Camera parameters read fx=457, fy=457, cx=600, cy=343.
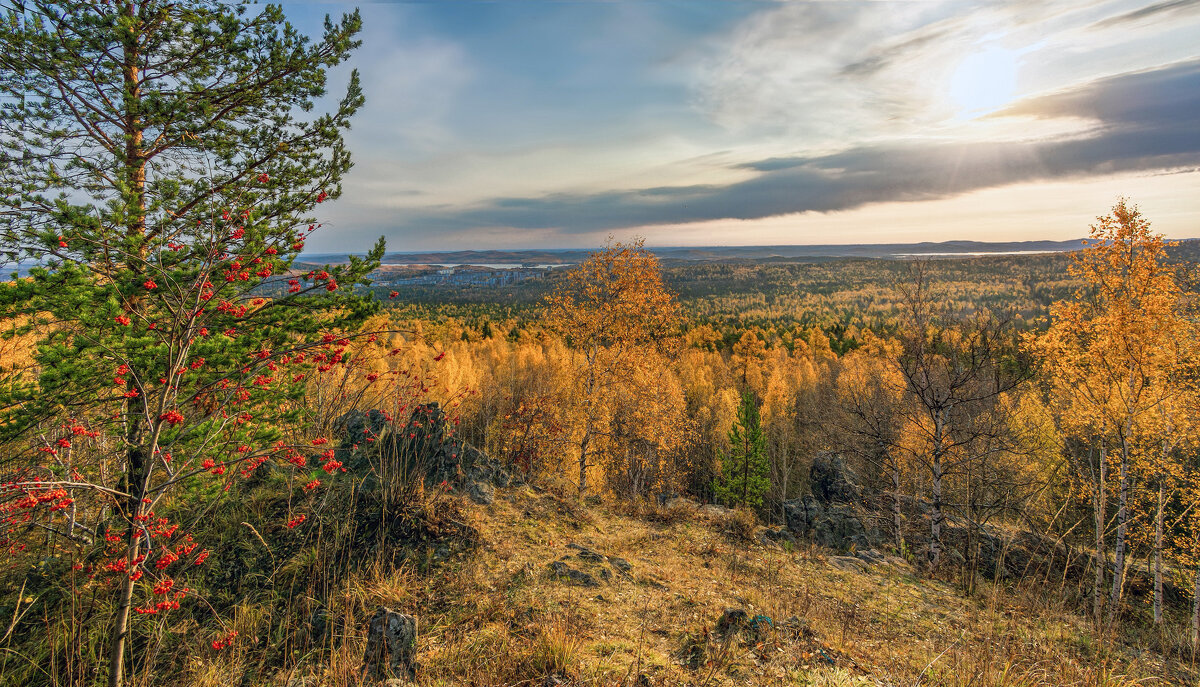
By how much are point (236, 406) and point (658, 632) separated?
20.1ft

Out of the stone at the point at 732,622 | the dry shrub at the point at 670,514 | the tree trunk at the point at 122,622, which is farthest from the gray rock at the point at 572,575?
the dry shrub at the point at 670,514

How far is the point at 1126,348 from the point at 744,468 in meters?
25.7

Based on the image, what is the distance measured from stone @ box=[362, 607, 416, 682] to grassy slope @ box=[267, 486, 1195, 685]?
204mm

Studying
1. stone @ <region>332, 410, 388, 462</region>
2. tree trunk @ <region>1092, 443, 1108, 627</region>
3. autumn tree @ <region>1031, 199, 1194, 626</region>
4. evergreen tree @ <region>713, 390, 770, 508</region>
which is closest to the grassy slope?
tree trunk @ <region>1092, 443, 1108, 627</region>

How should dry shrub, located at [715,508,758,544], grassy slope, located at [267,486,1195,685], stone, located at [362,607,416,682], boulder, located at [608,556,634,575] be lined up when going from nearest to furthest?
1. stone, located at [362,607,416,682]
2. grassy slope, located at [267,486,1195,685]
3. boulder, located at [608,556,634,575]
4. dry shrub, located at [715,508,758,544]

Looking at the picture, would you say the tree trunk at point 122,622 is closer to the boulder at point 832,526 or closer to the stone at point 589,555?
the stone at point 589,555

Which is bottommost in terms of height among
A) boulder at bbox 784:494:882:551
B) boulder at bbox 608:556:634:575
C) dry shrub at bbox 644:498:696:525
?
boulder at bbox 784:494:882:551

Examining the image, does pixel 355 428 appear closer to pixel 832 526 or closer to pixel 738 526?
pixel 738 526

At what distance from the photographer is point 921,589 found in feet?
29.3

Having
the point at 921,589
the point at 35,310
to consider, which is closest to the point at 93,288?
the point at 35,310

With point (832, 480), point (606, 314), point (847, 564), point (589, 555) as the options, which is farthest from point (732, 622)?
point (832, 480)

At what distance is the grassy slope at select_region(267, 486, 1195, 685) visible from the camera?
12.9 feet

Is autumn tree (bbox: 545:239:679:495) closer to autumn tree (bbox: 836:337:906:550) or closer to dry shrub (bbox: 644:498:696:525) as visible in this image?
dry shrub (bbox: 644:498:696:525)

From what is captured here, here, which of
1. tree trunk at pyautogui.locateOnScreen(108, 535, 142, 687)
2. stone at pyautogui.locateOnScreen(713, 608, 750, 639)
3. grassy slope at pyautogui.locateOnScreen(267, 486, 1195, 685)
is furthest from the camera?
stone at pyautogui.locateOnScreen(713, 608, 750, 639)
